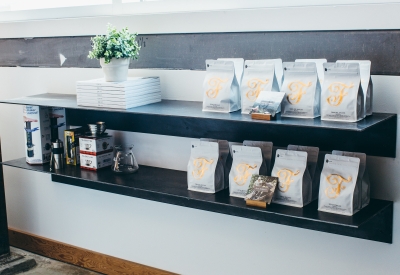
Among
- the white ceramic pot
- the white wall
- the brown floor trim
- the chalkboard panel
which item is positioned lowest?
the brown floor trim

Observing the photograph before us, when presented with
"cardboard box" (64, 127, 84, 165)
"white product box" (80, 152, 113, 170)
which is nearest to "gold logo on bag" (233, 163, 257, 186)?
"white product box" (80, 152, 113, 170)

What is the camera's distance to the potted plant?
8.07ft

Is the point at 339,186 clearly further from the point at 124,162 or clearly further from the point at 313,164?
the point at 124,162

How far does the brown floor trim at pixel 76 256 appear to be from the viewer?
2922 millimetres

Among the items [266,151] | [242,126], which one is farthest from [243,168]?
[242,126]

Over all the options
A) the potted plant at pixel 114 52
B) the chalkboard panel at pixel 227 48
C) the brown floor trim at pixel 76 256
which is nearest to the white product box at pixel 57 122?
the chalkboard panel at pixel 227 48

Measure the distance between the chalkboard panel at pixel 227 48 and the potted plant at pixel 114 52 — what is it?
7.2 inches

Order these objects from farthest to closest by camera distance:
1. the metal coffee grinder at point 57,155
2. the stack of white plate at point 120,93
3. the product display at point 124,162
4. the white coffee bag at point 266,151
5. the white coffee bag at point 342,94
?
the metal coffee grinder at point 57,155, the product display at point 124,162, the stack of white plate at point 120,93, the white coffee bag at point 266,151, the white coffee bag at point 342,94

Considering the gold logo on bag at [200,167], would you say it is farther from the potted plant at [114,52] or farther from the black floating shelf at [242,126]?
the potted plant at [114,52]

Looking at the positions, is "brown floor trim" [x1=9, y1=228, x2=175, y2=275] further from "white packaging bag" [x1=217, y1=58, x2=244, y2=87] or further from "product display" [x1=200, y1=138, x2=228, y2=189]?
"white packaging bag" [x1=217, y1=58, x2=244, y2=87]

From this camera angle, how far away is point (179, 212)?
2.70 meters

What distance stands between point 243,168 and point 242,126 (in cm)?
26

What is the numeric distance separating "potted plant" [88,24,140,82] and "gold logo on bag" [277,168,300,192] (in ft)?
2.87

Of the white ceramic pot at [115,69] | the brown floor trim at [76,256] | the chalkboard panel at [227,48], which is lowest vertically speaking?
the brown floor trim at [76,256]
